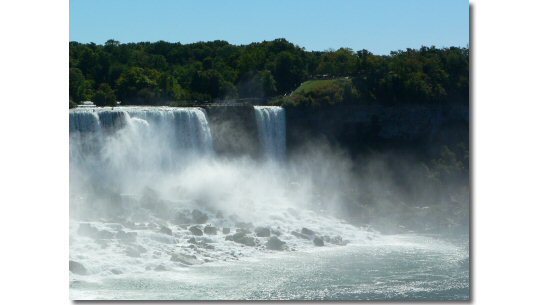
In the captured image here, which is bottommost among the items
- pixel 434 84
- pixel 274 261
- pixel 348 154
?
pixel 274 261

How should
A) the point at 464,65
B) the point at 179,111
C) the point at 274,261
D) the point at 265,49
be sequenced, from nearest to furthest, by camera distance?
1. the point at 274,261
2. the point at 464,65
3. the point at 179,111
4. the point at 265,49

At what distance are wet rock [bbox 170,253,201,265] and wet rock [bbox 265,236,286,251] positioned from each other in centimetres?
113

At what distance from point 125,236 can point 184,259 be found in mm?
741

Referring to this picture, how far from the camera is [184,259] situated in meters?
11.6

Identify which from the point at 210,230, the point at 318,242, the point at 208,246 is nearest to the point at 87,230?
the point at 208,246

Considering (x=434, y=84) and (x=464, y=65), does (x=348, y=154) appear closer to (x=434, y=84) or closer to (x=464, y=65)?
(x=434, y=84)

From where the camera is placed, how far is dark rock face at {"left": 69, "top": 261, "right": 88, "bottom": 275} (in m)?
10.2

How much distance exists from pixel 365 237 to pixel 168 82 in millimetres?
4867

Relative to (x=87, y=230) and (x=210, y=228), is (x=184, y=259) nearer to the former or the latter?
(x=87, y=230)

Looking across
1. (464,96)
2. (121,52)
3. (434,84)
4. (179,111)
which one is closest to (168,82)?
(179,111)

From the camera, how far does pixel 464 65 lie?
1272cm

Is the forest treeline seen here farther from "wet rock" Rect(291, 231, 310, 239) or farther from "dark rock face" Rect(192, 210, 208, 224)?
"wet rock" Rect(291, 231, 310, 239)

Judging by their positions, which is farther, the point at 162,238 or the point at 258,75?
the point at 258,75

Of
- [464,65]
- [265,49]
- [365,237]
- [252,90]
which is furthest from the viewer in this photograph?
[252,90]
